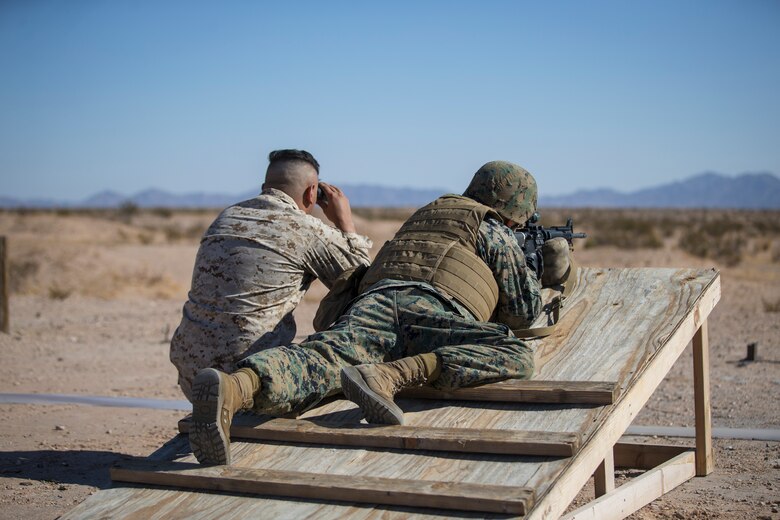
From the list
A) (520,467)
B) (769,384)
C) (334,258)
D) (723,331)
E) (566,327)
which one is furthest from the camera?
(723,331)

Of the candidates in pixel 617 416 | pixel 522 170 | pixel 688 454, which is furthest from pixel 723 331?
pixel 617 416

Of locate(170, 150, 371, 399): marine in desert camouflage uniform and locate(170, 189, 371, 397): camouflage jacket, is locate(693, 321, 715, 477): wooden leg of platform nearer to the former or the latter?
locate(170, 150, 371, 399): marine in desert camouflage uniform

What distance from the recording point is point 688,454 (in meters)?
5.57

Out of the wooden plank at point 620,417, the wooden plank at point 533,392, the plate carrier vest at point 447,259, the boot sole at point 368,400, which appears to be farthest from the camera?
the plate carrier vest at point 447,259

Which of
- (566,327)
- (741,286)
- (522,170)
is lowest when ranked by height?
(741,286)

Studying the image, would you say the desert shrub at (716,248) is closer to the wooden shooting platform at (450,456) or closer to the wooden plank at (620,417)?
the wooden plank at (620,417)

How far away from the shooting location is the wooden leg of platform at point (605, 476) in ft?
14.8

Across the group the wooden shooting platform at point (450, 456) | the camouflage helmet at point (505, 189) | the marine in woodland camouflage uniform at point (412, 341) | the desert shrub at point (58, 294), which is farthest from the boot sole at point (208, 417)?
the desert shrub at point (58, 294)

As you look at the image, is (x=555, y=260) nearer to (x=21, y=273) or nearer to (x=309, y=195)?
(x=309, y=195)

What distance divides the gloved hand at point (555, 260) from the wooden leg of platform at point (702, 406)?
997mm

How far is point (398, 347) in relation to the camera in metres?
4.40

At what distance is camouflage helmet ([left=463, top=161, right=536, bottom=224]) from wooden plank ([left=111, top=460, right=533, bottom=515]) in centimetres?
207

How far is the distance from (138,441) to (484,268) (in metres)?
3.43

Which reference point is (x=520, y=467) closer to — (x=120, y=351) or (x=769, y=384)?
(x=769, y=384)
